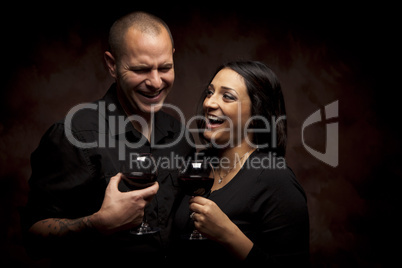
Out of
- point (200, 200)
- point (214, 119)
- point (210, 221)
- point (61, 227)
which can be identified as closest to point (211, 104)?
point (214, 119)

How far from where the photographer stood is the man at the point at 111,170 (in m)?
2.35

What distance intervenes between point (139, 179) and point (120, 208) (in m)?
0.17

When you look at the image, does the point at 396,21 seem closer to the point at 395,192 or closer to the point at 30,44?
the point at 395,192

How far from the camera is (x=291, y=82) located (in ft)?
13.5

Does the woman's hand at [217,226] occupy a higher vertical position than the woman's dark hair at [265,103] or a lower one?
lower

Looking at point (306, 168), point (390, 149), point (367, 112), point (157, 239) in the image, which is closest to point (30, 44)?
point (157, 239)

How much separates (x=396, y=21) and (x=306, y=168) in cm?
149

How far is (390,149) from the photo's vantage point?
396cm

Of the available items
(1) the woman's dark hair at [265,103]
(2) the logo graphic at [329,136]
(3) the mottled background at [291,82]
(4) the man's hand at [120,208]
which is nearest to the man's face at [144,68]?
(1) the woman's dark hair at [265,103]

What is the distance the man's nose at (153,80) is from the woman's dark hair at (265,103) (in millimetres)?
433

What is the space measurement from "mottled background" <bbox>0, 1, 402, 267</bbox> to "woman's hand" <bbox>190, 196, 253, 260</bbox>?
5.84 feet

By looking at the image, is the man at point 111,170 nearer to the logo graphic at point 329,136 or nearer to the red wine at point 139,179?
the red wine at point 139,179

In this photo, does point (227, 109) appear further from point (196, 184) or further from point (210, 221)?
point (210, 221)

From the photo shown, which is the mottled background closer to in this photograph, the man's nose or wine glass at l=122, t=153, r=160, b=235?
the man's nose
